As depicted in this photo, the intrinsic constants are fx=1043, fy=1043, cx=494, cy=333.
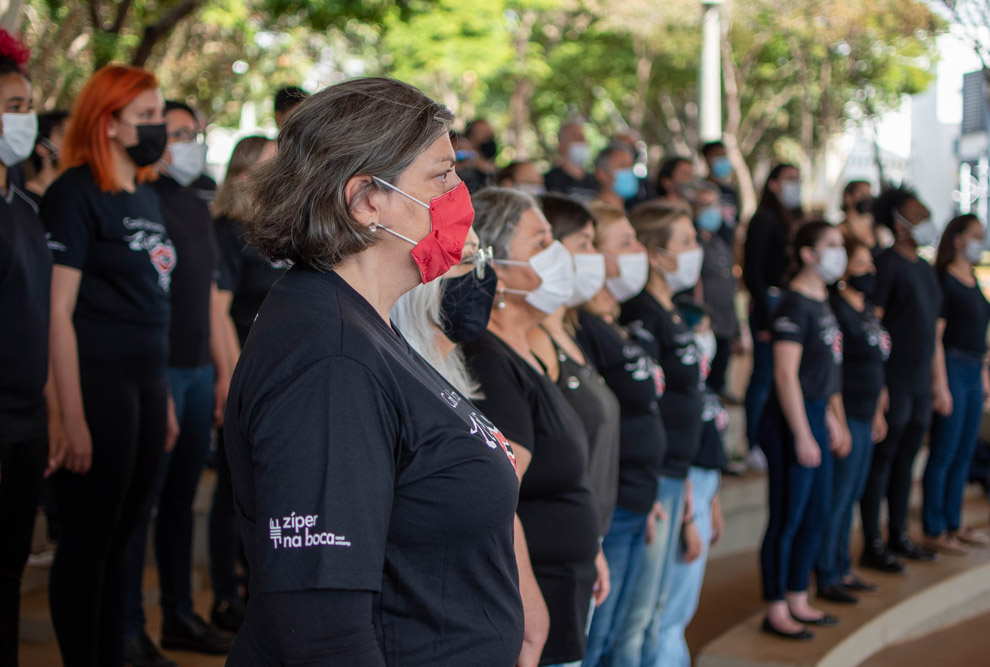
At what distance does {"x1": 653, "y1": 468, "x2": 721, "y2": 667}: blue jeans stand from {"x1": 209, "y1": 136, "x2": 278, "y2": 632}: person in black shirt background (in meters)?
1.68

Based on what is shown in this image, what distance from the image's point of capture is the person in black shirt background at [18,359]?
9.12ft

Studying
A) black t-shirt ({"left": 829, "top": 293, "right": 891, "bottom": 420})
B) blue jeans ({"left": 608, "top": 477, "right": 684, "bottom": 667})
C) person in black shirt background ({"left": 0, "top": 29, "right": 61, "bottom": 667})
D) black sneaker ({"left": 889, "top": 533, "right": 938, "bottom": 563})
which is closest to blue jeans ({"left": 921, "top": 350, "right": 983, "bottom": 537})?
black sneaker ({"left": 889, "top": 533, "right": 938, "bottom": 563})

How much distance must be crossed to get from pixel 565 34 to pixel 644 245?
20596 mm

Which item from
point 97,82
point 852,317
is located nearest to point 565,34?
point 852,317

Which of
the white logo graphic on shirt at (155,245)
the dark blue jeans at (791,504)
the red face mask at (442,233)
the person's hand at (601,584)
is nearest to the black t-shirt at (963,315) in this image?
the dark blue jeans at (791,504)

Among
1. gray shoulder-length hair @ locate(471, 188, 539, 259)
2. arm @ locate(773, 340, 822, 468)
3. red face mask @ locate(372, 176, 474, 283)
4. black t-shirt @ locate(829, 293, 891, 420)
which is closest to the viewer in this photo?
red face mask @ locate(372, 176, 474, 283)

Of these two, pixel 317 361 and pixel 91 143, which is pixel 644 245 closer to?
pixel 91 143

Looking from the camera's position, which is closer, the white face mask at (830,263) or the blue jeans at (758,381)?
the white face mask at (830,263)

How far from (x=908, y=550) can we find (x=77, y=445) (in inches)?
201

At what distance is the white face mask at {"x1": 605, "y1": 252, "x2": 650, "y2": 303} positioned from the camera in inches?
152

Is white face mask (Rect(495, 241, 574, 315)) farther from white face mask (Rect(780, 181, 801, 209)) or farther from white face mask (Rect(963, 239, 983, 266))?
white face mask (Rect(780, 181, 801, 209))

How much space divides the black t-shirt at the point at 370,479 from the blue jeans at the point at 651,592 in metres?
2.18

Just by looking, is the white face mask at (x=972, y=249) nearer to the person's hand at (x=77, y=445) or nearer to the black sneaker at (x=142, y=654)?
the black sneaker at (x=142, y=654)

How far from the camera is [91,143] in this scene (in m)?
3.30
